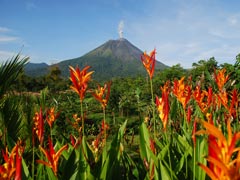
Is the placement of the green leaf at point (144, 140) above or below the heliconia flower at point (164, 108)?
below

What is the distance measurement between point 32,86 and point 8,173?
2678 centimetres

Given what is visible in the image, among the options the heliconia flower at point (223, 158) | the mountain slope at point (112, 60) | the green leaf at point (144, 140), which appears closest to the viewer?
the heliconia flower at point (223, 158)

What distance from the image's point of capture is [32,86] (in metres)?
26.7

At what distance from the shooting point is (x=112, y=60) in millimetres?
175000

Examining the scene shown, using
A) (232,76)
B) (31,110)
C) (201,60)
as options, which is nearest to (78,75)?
(31,110)

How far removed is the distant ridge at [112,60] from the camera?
495 ft

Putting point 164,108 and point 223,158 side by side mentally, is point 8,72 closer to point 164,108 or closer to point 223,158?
point 164,108

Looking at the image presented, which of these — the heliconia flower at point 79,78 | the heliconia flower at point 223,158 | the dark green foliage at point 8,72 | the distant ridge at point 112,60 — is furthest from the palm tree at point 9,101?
the distant ridge at point 112,60

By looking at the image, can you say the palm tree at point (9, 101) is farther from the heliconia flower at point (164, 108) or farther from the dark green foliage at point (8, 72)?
the heliconia flower at point (164, 108)

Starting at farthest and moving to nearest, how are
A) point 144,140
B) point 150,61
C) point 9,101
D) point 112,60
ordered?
point 112,60, point 9,101, point 144,140, point 150,61

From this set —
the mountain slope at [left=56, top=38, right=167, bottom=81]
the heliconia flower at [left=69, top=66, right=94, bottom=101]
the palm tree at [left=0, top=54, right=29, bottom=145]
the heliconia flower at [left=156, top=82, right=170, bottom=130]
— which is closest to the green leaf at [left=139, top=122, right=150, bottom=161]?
the heliconia flower at [left=156, top=82, right=170, bottom=130]

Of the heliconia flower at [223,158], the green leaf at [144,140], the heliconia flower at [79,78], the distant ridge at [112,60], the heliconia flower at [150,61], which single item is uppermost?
the distant ridge at [112,60]

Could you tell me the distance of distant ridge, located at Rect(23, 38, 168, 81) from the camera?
15075 cm

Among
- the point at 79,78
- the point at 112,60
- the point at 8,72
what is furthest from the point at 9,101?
the point at 112,60
